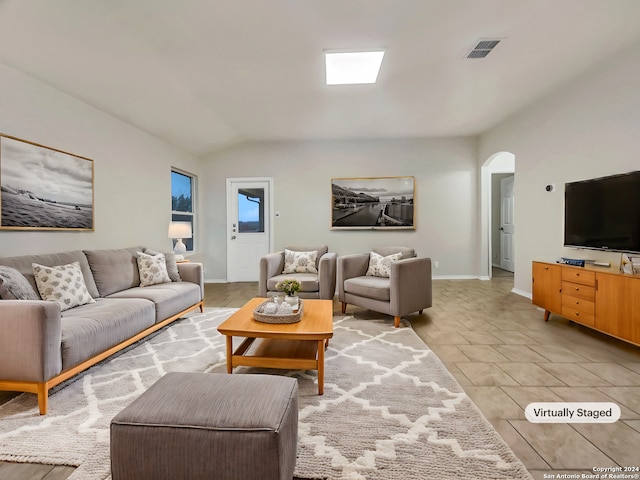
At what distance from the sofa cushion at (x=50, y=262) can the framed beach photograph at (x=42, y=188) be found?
0.38m

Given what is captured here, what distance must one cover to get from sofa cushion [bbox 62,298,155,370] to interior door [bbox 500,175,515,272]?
734cm

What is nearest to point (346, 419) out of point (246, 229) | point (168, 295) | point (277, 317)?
point (277, 317)

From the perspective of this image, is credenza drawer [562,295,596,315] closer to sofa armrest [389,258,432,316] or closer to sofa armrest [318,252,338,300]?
sofa armrest [389,258,432,316]

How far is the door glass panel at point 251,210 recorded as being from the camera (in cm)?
580

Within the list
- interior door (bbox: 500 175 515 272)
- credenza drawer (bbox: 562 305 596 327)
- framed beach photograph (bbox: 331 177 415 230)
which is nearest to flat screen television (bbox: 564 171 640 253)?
credenza drawer (bbox: 562 305 596 327)

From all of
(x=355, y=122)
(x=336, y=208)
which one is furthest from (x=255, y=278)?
(x=355, y=122)

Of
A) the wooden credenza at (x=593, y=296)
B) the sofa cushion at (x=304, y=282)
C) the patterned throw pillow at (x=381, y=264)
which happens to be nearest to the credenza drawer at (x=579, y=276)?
the wooden credenza at (x=593, y=296)

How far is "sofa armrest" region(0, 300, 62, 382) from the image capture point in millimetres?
1681

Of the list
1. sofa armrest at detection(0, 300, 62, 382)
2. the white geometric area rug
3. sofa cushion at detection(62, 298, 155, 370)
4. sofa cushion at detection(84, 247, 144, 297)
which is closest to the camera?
the white geometric area rug

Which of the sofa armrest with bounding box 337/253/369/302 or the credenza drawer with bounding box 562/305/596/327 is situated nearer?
the credenza drawer with bounding box 562/305/596/327

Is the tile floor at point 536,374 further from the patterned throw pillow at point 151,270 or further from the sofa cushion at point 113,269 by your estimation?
the sofa cushion at point 113,269

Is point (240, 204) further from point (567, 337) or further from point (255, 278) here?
point (567, 337)

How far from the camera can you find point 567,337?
9.22 feet

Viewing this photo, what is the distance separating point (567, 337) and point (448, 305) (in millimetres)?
1337
